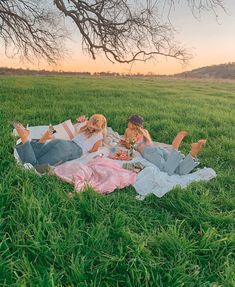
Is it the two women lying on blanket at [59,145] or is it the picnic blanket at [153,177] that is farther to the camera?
the two women lying on blanket at [59,145]

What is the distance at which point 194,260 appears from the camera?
3.91m

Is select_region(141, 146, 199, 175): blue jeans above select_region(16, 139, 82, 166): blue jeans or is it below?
below

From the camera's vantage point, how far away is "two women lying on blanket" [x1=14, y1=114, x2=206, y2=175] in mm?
6453

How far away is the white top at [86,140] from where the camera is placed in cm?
742

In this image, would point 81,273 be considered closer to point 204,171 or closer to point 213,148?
point 204,171

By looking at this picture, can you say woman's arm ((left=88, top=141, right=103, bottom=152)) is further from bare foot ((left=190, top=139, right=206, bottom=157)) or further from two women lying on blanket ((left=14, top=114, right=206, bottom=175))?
bare foot ((left=190, top=139, right=206, bottom=157))

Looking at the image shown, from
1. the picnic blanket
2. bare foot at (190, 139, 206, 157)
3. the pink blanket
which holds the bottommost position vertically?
the picnic blanket

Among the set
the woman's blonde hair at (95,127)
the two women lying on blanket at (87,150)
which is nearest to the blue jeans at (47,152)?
the two women lying on blanket at (87,150)

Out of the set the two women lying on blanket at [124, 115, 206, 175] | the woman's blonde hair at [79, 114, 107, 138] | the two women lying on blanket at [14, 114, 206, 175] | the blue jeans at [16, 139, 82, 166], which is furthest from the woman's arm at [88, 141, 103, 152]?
the two women lying on blanket at [124, 115, 206, 175]

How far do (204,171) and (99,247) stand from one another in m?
3.17

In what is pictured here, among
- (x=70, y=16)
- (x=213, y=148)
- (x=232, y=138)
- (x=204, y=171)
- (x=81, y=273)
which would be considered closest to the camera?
(x=81, y=273)

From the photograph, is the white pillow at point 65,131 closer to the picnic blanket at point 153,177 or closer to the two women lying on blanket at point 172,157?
the picnic blanket at point 153,177

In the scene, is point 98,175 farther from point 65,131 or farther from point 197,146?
point 65,131

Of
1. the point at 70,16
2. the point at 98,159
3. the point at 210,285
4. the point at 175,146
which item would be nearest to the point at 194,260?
the point at 210,285
